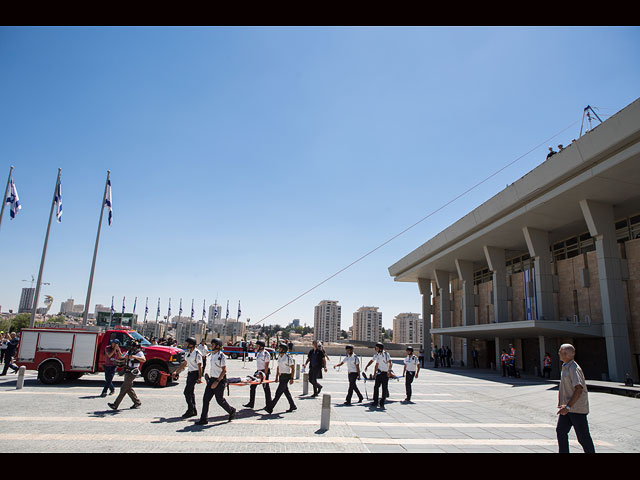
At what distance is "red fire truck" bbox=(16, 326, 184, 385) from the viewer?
13.6 m

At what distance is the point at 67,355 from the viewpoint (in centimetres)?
1382

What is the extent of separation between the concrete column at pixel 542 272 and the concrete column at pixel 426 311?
719 inches

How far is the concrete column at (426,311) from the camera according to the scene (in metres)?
43.0

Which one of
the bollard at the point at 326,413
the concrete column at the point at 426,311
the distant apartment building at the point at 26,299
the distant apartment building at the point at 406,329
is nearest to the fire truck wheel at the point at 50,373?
the bollard at the point at 326,413

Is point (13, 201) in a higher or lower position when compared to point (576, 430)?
higher

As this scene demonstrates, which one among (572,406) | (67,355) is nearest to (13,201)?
(67,355)

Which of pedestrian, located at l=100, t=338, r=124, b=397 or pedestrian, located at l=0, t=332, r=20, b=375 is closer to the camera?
pedestrian, located at l=100, t=338, r=124, b=397

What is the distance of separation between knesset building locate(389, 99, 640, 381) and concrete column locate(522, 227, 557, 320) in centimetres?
7

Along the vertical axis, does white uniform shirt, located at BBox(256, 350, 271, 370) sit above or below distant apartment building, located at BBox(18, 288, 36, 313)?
below

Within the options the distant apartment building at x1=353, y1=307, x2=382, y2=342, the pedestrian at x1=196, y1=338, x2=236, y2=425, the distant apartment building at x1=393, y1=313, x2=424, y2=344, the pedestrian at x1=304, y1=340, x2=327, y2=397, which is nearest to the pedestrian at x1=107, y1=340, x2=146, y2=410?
the pedestrian at x1=196, y1=338, x2=236, y2=425

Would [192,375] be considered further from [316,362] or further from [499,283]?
[499,283]

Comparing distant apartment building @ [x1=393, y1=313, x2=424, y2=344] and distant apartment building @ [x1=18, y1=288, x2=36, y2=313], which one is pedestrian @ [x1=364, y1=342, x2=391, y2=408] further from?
distant apartment building @ [x1=18, y1=288, x2=36, y2=313]

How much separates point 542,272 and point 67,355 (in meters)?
26.2
